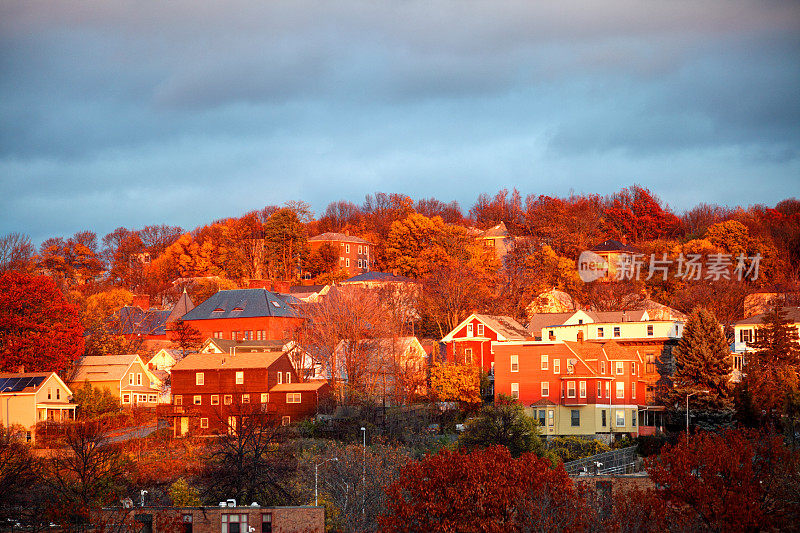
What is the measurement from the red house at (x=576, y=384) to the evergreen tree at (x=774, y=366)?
8.61m

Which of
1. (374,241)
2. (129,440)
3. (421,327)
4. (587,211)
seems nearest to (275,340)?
(421,327)

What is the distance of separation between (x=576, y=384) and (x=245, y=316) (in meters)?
39.9

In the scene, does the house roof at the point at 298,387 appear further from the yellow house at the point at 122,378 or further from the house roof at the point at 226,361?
the yellow house at the point at 122,378

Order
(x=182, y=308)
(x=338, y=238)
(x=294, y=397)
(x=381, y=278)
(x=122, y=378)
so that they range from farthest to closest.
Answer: (x=338, y=238) → (x=182, y=308) → (x=381, y=278) → (x=122, y=378) → (x=294, y=397)

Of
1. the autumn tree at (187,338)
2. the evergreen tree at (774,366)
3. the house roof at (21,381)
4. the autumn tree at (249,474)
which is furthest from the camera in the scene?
the autumn tree at (187,338)

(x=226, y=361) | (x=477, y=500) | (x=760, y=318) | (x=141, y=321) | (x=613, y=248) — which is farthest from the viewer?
(x=613, y=248)

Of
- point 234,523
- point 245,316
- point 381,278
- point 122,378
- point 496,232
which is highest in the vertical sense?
point 496,232

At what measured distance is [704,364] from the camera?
68312mm

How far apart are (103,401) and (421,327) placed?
A: 3087cm

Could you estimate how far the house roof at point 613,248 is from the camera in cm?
11550

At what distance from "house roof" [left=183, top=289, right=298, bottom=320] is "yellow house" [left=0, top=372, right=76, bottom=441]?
24952 millimetres

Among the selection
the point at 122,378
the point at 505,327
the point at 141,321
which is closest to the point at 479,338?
the point at 505,327

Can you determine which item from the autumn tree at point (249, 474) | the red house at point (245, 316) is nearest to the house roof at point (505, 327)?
the red house at point (245, 316)

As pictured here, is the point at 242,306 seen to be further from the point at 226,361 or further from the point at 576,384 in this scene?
the point at 576,384
